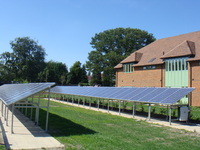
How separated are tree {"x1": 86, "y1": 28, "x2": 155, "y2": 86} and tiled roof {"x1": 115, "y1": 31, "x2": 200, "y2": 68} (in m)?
15.4

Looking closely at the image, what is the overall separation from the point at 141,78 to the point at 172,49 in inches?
268

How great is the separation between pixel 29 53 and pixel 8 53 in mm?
6008

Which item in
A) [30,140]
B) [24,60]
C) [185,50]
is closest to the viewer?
[30,140]

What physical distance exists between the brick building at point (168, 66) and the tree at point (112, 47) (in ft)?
41.8

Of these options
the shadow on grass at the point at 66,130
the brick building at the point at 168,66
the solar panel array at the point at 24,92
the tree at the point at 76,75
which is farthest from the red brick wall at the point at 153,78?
the tree at the point at 76,75

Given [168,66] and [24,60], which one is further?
[24,60]

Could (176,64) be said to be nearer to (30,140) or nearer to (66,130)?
(66,130)

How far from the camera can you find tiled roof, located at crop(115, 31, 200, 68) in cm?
2878

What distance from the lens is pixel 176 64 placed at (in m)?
29.9

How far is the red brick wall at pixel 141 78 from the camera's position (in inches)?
1293

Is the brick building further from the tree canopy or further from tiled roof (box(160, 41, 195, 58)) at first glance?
the tree canopy

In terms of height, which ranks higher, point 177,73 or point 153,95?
point 177,73

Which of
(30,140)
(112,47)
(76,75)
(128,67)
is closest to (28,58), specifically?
(76,75)

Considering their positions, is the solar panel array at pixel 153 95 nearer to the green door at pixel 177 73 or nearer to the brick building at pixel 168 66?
the brick building at pixel 168 66
